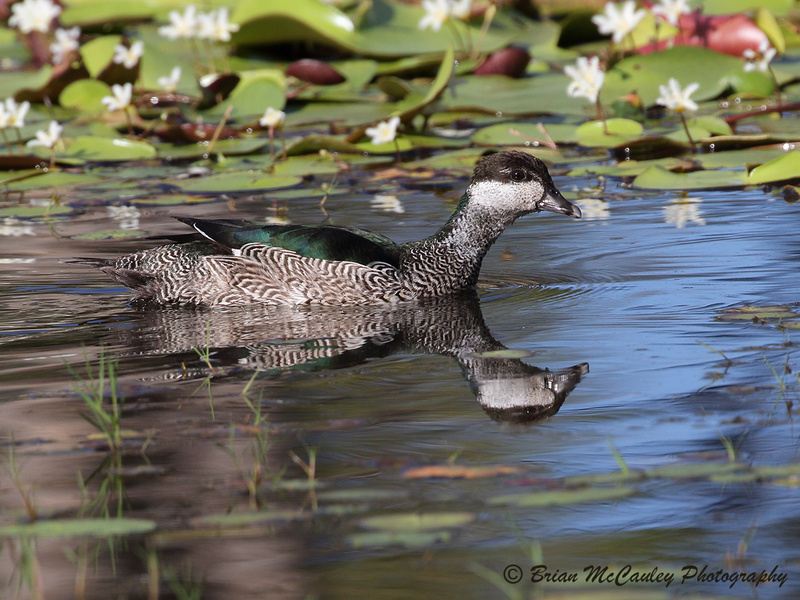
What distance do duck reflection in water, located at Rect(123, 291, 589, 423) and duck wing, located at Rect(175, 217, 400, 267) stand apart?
0.34 metres

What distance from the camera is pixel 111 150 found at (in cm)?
1155

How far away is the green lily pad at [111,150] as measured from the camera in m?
11.5

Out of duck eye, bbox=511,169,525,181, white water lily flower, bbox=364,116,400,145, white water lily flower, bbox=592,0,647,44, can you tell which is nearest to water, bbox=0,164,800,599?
duck eye, bbox=511,169,525,181

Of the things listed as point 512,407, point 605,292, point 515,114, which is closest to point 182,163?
point 515,114

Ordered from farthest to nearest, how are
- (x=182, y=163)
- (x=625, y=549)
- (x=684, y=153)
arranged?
(x=182, y=163), (x=684, y=153), (x=625, y=549)

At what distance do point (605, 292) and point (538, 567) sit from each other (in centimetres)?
384

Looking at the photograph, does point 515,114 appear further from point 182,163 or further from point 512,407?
point 512,407

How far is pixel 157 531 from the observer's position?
3.80 meters

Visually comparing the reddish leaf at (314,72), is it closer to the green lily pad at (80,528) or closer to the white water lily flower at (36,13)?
the white water lily flower at (36,13)

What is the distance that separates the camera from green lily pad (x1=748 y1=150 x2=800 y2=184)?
9102 mm

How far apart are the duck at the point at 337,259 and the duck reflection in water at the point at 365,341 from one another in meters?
0.11

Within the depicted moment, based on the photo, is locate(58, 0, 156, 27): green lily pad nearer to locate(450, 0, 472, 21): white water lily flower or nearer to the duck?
locate(450, 0, 472, 21): white water lily flower

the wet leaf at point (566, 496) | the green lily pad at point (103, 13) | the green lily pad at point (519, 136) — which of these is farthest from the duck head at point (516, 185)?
the green lily pad at point (103, 13)

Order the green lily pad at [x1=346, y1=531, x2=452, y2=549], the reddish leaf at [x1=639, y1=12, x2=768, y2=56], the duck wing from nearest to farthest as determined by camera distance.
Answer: the green lily pad at [x1=346, y1=531, x2=452, y2=549]
the duck wing
the reddish leaf at [x1=639, y1=12, x2=768, y2=56]
